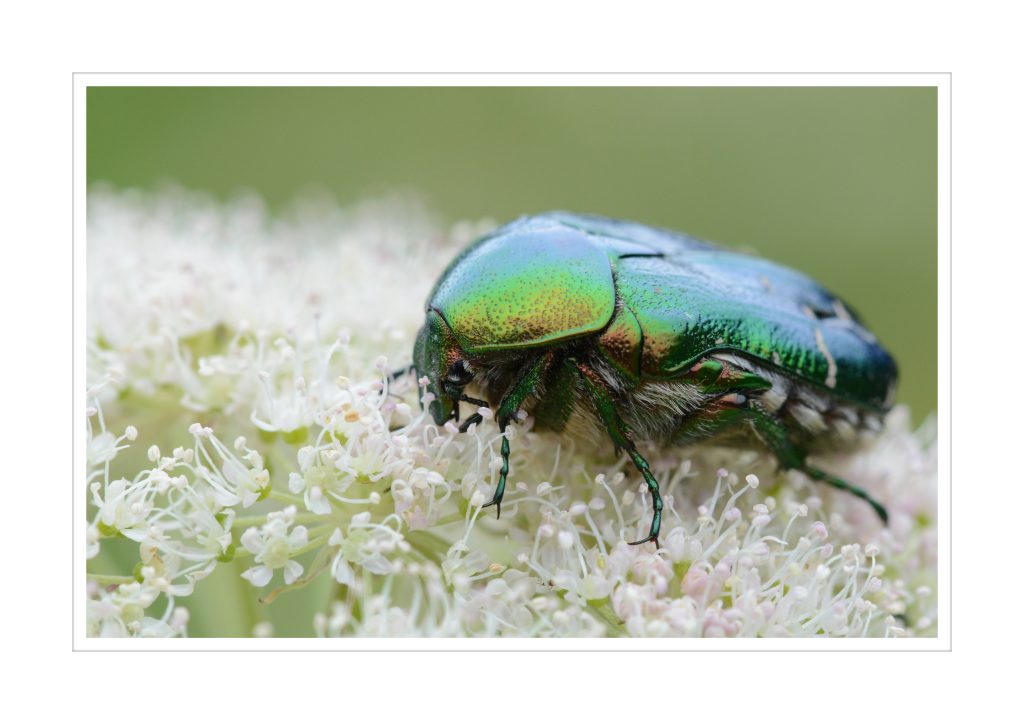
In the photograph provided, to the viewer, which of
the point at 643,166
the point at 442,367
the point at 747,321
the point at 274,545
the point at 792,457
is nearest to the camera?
the point at 274,545

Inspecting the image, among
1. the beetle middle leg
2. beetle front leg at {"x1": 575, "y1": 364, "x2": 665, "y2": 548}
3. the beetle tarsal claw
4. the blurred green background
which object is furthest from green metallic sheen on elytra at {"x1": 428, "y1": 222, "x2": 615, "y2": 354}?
the blurred green background

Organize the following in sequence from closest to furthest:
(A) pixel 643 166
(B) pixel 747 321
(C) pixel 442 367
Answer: (C) pixel 442 367, (B) pixel 747 321, (A) pixel 643 166

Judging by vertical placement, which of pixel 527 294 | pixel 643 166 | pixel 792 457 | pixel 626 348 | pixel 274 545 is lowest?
pixel 274 545

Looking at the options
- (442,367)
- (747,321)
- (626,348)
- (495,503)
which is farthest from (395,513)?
(747,321)

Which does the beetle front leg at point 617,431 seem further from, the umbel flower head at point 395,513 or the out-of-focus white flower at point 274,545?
the out-of-focus white flower at point 274,545

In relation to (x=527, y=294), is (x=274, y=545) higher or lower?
lower

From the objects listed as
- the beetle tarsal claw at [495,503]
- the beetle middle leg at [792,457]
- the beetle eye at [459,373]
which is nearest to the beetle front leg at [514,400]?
the beetle tarsal claw at [495,503]

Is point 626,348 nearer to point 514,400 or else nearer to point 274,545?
point 514,400

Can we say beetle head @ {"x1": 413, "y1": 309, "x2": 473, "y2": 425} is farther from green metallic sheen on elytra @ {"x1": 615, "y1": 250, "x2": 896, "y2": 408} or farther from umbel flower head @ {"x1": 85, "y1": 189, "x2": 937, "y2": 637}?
green metallic sheen on elytra @ {"x1": 615, "y1": 250, "x2": 896, "y2": 408}

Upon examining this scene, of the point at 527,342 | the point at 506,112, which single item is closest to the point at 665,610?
the point at 527,342

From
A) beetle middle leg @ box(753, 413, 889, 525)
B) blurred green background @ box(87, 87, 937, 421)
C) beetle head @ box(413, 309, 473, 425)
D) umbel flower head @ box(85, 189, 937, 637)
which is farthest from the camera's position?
blurred green background @ box(87, 87, 937, 421)
